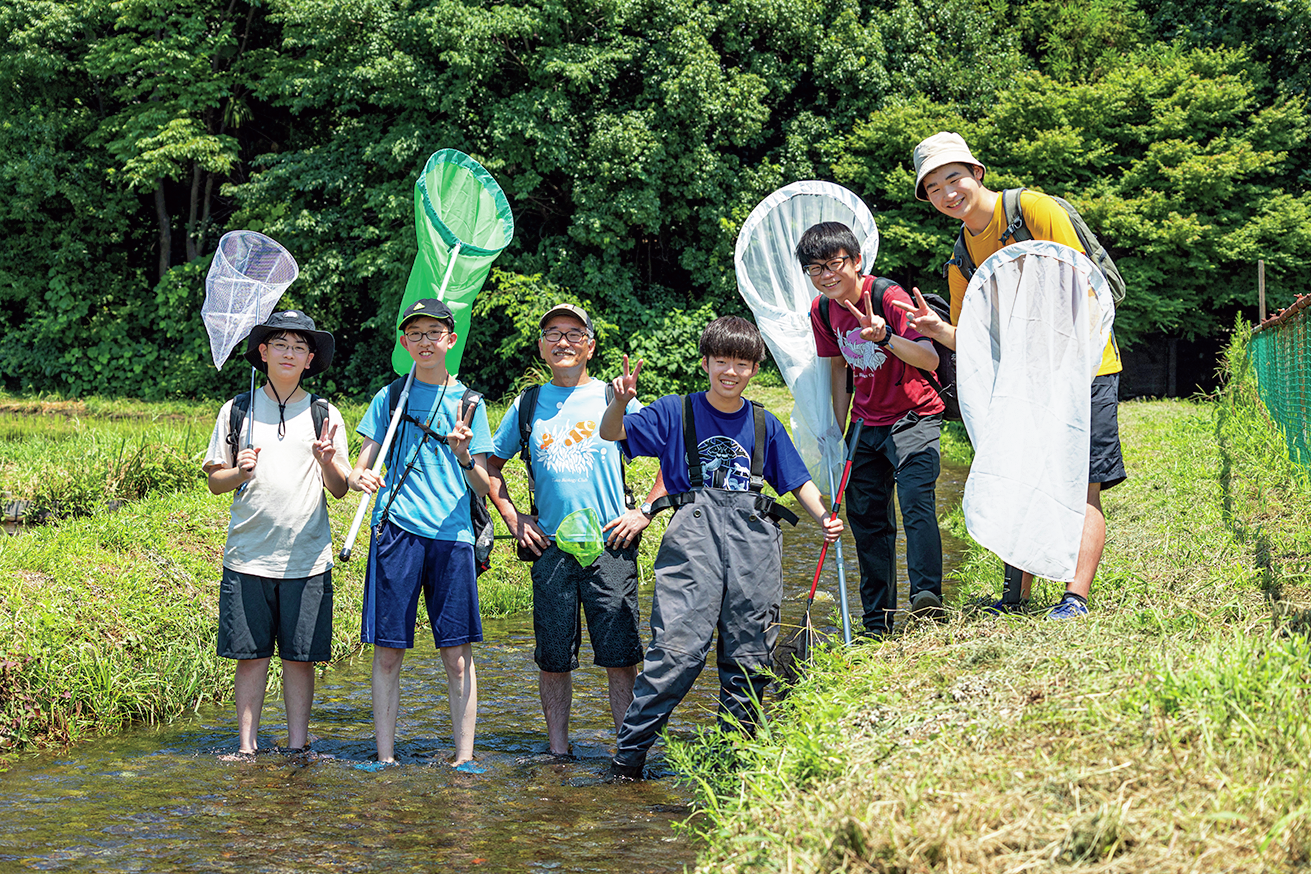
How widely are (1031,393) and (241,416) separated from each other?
332 cm

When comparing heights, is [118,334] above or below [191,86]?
below

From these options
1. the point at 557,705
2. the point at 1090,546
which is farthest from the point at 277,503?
the point at 1090,546

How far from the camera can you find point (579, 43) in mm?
23891

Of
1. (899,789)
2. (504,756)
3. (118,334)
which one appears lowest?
(504,756)

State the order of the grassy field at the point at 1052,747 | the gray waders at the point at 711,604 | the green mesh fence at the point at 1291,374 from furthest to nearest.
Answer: the green mesh fence at the point at 1291,374, the gray waders at the point at 711,604, the grassy field at the point at 1052,747

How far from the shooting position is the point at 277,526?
15.3ft

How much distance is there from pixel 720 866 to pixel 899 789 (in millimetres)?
549

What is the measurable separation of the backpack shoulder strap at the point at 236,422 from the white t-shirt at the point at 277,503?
2 centimetres

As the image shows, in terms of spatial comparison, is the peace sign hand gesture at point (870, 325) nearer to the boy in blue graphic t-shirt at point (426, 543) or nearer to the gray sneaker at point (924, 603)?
the gray sneaker at point (924, 603)

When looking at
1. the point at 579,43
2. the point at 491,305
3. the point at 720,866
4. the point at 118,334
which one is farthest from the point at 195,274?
the point at 720,866

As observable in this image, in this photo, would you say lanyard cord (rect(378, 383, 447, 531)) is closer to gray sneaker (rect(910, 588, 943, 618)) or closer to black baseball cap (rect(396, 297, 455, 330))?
black baseball cap (rect(396, 297, 455, 330))

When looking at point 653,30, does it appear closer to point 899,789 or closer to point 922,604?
point 922,604

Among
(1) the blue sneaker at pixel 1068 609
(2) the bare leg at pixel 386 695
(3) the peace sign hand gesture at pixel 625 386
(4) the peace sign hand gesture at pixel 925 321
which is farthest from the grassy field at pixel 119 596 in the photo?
(1) the blue sneaker at pixel 1068 609

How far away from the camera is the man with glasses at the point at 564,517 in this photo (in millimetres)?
4676
